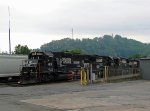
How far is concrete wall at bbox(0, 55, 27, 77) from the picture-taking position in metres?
40.0

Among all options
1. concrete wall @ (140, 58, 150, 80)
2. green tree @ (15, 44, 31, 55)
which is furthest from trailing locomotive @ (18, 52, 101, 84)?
green tree @ (15, 44, 31, 55)

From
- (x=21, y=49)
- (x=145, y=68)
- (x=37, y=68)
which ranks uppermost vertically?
(x=21, y=49)

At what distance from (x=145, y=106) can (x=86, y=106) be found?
2.84 meters

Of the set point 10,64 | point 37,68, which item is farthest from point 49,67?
point 10,64

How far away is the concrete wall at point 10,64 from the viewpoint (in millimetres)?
40000

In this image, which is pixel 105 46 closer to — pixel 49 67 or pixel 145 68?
pixel 145 68

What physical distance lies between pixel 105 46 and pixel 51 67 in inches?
3616

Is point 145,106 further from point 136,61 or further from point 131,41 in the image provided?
point 131,41

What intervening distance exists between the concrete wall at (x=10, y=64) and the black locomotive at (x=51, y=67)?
1.56m

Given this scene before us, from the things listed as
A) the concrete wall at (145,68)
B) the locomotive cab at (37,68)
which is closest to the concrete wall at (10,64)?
the locomotive cab at (37,68)

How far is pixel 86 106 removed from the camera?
1764cm

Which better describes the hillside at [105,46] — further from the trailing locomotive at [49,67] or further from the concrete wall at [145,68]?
the trailing locomotive at [49,67]

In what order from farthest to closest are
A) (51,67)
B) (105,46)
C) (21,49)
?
(105,46), (21,49), (51,67)

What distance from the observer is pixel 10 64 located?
4103 cm
